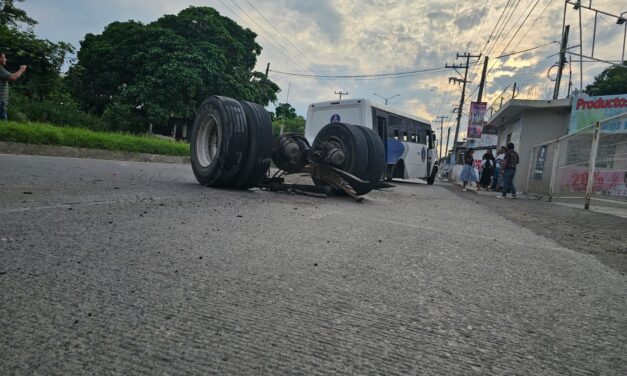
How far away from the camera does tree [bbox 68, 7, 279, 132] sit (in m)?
22.4

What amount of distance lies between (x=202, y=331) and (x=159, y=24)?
29848 mm

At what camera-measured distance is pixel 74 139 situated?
10289 millimetres

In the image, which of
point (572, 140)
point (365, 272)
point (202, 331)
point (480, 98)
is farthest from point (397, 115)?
point (480, 98)

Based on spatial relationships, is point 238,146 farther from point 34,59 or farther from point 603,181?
point 34,59

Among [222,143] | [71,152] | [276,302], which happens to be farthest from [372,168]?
[71,152]

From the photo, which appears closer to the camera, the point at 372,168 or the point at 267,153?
the point at 267,153

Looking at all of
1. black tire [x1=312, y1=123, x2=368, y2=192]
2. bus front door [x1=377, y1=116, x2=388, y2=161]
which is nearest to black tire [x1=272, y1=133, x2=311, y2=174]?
black tire [x1=312, y1=123, x2=368, y2=192]

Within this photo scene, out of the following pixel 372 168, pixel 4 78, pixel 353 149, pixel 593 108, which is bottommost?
pixel 372 168

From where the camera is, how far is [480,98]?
30094mm

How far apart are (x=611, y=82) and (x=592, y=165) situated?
33.7 meters

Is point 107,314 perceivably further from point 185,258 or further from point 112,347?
point 185,258

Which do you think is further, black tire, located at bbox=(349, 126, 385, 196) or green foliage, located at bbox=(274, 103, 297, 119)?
green foliage, located at bbox=(274, 103, 297, 119)

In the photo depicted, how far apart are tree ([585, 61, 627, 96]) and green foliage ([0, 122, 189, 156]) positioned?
36.6 meters

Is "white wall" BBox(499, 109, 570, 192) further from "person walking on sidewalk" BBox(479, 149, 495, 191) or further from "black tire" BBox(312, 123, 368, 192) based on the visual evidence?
"black tire" BBox(312, 123, 368, 192)
